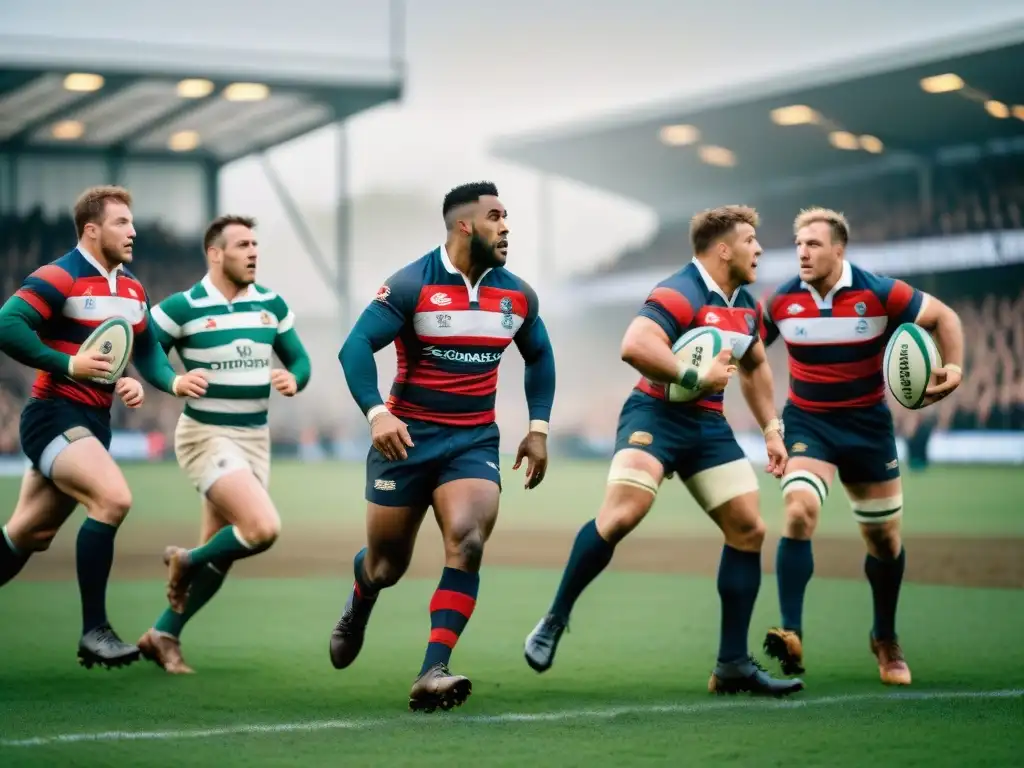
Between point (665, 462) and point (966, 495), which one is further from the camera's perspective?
point (966, 495)

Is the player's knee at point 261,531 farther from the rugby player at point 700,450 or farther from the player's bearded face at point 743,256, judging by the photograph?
the player's bearded face at point 743,256

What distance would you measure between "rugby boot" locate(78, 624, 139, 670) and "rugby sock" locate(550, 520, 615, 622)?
6.92ft

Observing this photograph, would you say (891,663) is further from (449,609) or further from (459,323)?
(459,323)

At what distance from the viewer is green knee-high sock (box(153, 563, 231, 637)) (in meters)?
7.83

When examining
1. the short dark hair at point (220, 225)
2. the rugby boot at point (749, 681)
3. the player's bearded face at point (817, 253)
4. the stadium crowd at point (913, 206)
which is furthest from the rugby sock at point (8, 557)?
the stadium crowd at point (913, 206)

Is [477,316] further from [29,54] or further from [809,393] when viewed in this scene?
[29,54]

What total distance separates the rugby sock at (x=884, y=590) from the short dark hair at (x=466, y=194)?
112 inches

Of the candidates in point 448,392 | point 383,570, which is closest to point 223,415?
point 383,570

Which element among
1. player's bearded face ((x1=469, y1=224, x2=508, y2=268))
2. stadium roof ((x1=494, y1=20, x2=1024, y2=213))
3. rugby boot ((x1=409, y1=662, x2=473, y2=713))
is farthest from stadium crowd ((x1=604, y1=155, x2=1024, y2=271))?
rugby boot ((x1=409, y1=662, x2=473, y2=713))

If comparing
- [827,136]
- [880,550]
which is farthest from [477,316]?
[827,136]

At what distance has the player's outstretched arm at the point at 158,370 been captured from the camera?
24.7 ft

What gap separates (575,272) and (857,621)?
38.2 meters

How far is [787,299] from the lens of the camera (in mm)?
7758

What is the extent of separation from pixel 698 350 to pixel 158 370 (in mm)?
2827
